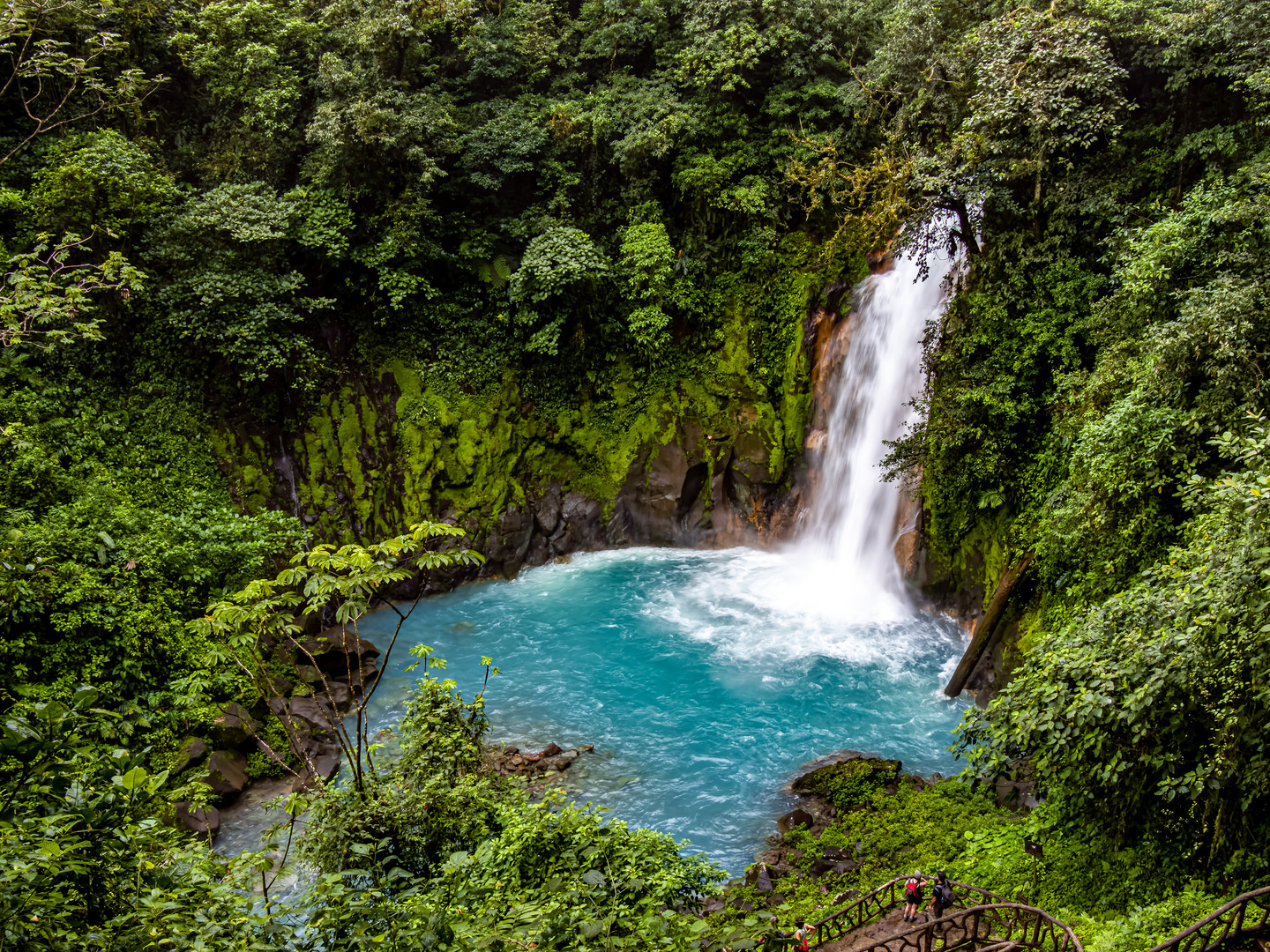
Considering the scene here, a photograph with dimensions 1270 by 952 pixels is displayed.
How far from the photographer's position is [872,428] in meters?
15.5

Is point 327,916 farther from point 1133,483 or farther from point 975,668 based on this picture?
point 975,668

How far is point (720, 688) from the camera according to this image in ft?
42.0

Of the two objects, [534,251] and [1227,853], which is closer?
[1227,853]

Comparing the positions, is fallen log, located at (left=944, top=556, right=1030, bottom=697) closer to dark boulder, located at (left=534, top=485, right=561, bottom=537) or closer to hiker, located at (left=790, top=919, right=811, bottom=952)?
hiker, located at (left=790, top=919, right=811, bottom=952)

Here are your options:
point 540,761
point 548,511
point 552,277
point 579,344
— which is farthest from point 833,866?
point 579,344

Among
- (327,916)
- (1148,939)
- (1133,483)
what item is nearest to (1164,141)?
(1133,483)

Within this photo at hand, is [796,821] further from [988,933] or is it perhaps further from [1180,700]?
[1180,700]

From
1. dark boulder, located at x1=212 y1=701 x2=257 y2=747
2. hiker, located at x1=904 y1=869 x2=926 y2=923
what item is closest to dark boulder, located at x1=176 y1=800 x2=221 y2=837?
dark boulder, located at x1=212 y1=701 x2=257 y2=747

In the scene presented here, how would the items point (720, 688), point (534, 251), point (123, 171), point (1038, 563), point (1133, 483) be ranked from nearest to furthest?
point (1133, 483) < point (1038, 563) < point (123, 171) < point (720, 688) < point (534, 251)

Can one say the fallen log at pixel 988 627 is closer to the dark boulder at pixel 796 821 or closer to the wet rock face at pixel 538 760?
the dark boulder at pixel 796 821

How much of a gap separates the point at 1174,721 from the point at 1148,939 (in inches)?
67.6

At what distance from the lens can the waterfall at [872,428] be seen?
48.5 feet

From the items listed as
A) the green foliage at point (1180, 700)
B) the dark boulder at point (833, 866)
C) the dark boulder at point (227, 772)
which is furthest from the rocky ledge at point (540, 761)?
the green foliage at point (1180, 700)

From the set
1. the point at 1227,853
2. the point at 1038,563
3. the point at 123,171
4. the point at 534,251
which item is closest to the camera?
the point at 1227,853
